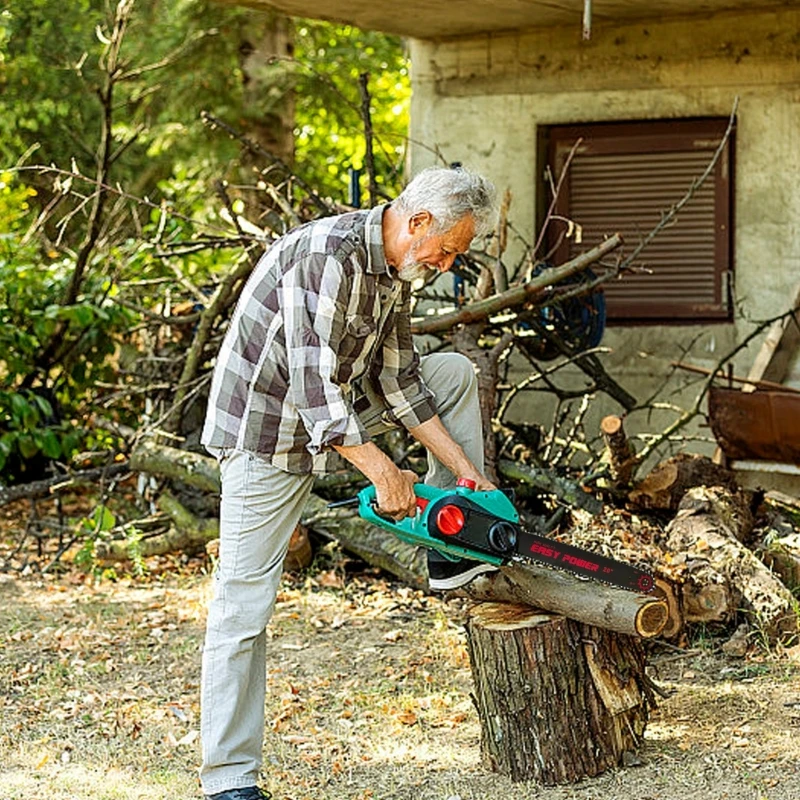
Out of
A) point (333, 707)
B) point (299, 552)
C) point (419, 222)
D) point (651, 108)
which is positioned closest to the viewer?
point (419, 222)

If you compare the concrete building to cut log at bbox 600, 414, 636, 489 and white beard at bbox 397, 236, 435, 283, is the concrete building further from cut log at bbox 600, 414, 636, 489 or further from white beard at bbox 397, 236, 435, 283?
white beard at bbox 397, 236, 435, 283

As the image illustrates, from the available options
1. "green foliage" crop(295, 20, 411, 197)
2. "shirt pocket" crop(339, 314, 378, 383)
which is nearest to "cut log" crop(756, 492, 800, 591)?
"shirt pocket" crop(339, 314, 378, 383)

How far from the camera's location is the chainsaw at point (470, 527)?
414 centimetres

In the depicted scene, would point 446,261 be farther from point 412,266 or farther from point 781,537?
point 781,537

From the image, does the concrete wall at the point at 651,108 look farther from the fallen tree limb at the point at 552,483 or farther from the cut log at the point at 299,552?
the cut log at the point at 299,552

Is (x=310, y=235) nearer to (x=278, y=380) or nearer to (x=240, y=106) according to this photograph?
(x=278, y=380)

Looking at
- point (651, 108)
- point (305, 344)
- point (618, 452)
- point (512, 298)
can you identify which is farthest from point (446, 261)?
point (651, 108)

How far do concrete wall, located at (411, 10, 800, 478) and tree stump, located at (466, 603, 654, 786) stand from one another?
13.0 feet

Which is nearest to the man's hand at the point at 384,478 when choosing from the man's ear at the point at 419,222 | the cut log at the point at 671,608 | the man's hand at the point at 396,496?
the man's hand at the point at 396,496

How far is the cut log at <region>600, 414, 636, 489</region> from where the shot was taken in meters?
6.70

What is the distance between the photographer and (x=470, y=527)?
4176mm

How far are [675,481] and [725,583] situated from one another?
1061mm

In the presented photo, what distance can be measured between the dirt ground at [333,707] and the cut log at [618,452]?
3.45 ft

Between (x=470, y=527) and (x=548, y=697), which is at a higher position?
(x=470, y=527)
